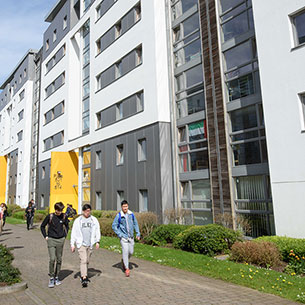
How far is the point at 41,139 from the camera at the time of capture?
3562 cm

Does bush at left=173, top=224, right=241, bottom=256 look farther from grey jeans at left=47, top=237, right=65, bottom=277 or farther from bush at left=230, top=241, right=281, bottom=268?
grey jeans at left=47, top=237, right=65, bottom=277

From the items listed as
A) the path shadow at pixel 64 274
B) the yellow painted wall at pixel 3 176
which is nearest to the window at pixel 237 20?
the path shadow at pixel 64 274

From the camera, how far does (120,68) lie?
22.2 m

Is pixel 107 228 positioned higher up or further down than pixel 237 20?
further down

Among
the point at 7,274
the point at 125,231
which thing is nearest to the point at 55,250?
the point at 7,274

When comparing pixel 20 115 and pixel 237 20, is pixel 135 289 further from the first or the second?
pixel 20 115

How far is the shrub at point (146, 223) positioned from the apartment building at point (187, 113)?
177 cm

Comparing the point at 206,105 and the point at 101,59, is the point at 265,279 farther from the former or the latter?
the point at 101,59

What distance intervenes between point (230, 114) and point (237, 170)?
2.65m

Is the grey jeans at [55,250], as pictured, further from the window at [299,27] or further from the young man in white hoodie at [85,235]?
the window at [299,27]

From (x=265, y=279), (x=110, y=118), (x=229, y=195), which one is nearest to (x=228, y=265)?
(x=265, y=279)

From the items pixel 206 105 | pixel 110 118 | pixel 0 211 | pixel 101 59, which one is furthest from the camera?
pixel 101 59

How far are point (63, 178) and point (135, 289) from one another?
23267 mm

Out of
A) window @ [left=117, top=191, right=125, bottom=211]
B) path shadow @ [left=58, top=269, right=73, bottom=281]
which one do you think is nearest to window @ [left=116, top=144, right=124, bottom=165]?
window @ [left=117, top=191, right=125, bottom=211]
